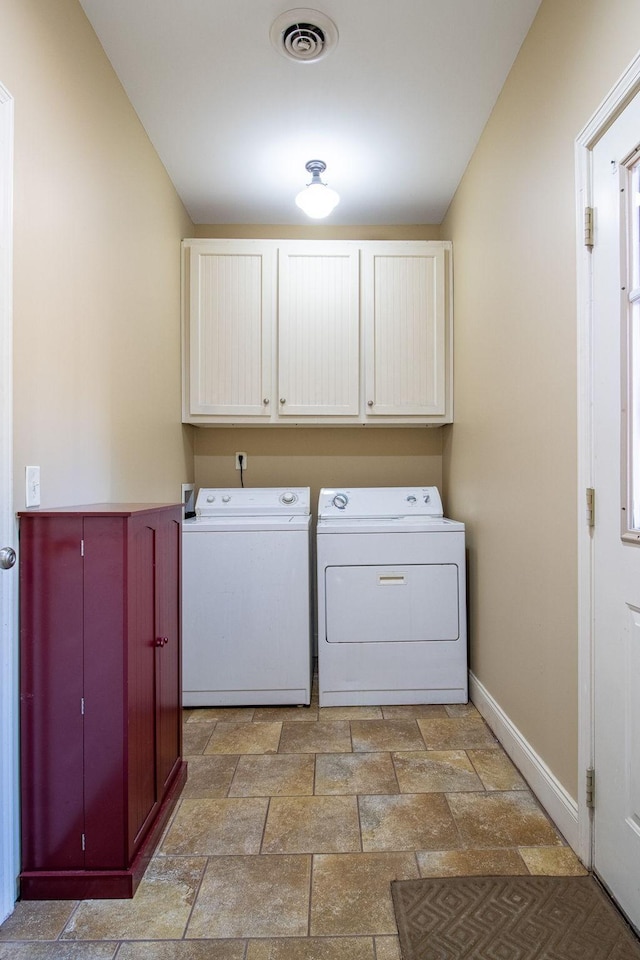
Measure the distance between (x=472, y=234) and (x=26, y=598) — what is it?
2409 millimetres

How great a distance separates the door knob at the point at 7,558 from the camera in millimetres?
1264

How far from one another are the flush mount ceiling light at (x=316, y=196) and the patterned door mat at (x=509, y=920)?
261 cm

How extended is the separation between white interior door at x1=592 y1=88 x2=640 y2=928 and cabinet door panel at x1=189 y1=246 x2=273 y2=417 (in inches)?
72.4

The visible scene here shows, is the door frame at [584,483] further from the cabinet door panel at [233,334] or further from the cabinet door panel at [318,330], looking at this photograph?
the cabinet door panel at [233,334]

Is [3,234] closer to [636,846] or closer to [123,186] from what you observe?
[123,186]

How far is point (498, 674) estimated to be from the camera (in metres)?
2.19

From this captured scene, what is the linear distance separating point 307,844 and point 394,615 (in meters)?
1.15

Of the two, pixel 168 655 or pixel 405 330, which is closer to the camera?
pixel 168 655

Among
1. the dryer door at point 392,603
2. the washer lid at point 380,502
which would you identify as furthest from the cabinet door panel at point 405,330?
the dryer door at point 392,603

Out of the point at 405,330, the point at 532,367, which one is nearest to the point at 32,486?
the point at 532,367

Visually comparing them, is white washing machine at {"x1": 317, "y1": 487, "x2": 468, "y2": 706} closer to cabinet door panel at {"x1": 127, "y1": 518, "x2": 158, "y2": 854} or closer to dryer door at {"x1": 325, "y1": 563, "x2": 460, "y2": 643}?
dryer door at {"x1": 325, "y1": 563, "x2": 460, "y2": 643}

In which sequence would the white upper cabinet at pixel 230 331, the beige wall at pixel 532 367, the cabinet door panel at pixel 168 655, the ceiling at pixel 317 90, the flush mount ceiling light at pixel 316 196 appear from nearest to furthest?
1. the beige wall at pixel 532 367
2. the cabinet door panel at pixel 168 655
3. the ceiling at pixel 317 90
4. the flush mount ceiling light at pixel 316 196
5. the white upper cabinet at pixel 230 331

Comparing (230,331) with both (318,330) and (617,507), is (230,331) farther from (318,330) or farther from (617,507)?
(617,507)

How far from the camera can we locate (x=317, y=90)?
2.06 meters
